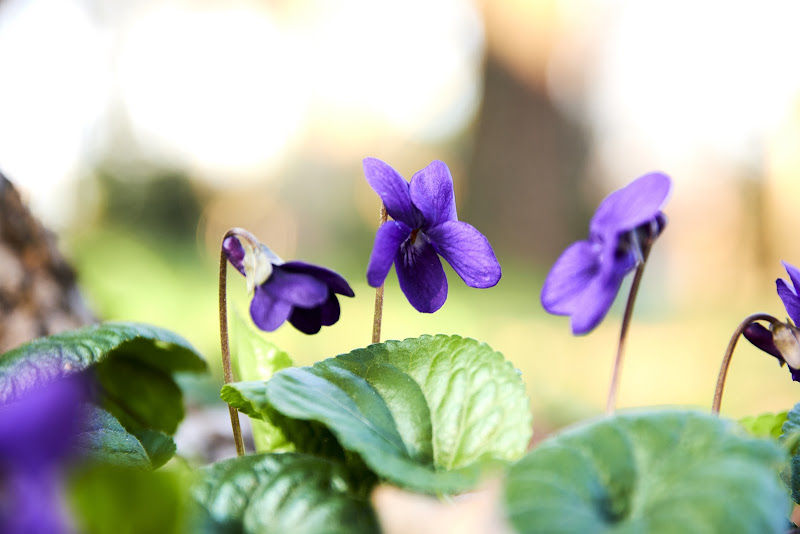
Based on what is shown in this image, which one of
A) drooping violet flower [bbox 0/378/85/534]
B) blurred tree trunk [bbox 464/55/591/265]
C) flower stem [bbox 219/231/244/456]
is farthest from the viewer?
blurred tree trunk [bbox 464/55/591/265]

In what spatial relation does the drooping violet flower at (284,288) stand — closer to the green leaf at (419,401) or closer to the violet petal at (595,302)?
the green leaf at (419,401)

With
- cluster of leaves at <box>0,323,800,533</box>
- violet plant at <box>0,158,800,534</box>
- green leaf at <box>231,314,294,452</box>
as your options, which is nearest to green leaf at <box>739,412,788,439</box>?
cluster of leaves at <box>0,323,800,533</box>

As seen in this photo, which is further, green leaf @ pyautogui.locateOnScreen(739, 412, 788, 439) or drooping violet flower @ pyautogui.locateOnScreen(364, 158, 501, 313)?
green leaf @ pyautogui.locateOnScreen(739, 412, 788, 439)

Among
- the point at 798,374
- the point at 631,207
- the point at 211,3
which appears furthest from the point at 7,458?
the point at 211,3

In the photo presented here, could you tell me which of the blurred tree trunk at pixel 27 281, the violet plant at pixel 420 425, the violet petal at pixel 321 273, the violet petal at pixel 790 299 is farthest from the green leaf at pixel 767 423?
the blurred tree trunk at pixel 27 281

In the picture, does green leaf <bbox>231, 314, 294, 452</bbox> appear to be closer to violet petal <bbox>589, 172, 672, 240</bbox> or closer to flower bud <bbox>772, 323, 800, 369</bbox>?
violet petal <bbox>589, 172, 672, 240</bbox>

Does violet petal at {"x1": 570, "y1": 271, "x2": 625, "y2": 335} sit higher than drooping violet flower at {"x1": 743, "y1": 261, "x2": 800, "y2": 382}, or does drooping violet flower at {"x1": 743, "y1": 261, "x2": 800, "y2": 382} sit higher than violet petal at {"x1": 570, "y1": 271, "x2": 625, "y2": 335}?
violet petal at {"x1": 570, "y1": 271, "x2": 625, "y2": 335}

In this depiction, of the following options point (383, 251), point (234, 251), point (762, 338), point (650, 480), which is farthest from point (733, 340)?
point (234, 251)
